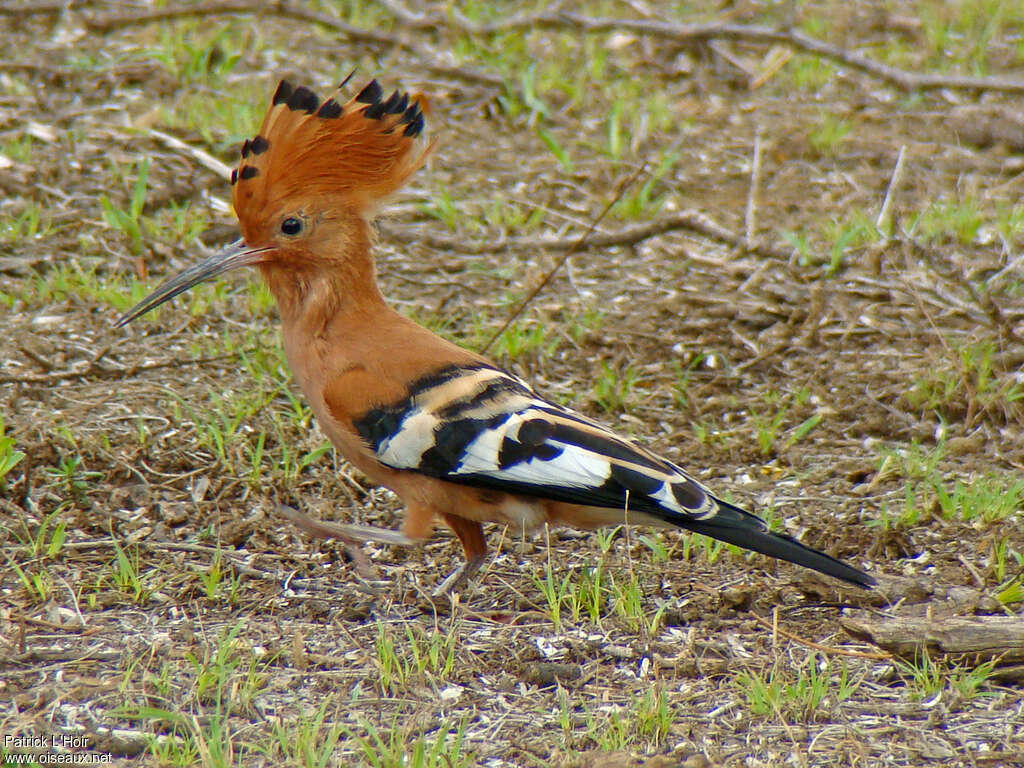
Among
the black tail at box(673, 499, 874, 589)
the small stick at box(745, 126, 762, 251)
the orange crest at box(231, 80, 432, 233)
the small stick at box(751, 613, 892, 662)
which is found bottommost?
the small stick at box(751, 613, 892, 662)

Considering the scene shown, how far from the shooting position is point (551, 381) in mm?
4316

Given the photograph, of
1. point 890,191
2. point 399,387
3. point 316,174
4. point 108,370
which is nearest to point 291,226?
point 316,174

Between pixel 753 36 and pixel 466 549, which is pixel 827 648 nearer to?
pixel 466 549

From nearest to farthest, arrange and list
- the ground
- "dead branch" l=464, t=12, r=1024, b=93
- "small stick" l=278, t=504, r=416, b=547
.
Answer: the ground → "small stick" l=278, t=504, r=416, b=547 → "dead branch" l=464, t=12, r=1024, b=93

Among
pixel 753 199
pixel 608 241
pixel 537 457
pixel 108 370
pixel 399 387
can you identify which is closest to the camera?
pixel 537 457

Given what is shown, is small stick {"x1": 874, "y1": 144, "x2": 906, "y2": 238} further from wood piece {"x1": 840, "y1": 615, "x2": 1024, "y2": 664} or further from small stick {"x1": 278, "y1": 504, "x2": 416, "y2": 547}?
small stick {"x1": 278, "y1": 504, "x2": 416, "y2": 547}

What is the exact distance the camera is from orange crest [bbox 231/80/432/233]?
3.30 m

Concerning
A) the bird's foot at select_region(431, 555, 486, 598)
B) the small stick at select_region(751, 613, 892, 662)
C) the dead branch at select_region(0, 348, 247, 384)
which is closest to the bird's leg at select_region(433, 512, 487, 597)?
the bird's foot at select_region(431, 555, 486, 598)

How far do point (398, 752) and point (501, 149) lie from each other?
376cm

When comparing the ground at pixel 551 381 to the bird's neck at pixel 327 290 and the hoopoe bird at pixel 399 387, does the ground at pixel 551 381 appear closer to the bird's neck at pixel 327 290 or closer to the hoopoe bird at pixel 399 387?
the hoopoe bird at pixel 399 387

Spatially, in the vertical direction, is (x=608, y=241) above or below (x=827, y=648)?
above

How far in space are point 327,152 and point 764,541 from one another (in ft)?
4.82

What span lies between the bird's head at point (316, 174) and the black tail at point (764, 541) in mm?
1175

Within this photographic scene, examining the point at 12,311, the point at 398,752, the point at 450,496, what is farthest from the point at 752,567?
the point at 12,311
